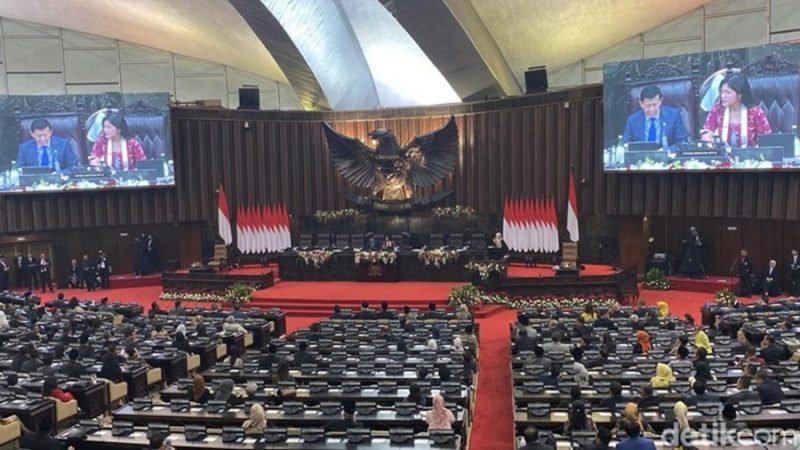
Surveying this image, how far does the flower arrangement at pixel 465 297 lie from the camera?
17141 mm

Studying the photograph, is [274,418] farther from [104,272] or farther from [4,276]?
[4,276]

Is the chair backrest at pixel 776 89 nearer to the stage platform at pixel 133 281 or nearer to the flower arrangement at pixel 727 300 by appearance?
the flower arrangement at pixel 727 300

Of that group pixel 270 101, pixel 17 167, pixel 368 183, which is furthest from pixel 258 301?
pixel 270 101

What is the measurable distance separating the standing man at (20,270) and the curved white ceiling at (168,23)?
31.3ft

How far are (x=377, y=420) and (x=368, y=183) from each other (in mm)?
16972

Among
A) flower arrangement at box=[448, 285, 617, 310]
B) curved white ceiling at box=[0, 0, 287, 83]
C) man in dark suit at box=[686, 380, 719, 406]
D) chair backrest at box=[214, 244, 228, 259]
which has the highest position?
curved white ceiling at box=[0, 0, 287, 83]

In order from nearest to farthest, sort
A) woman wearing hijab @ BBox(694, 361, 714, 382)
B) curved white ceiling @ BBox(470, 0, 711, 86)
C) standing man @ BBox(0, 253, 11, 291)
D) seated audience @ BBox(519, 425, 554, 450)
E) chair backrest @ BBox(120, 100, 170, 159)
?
seated audience @ BBox(519, 425, 554, 450) → woman wearing hijab @ BBox(694, 361, 714, 382) → curved white ceiling @ BBox(470, 0, 711, 86) → standing man @ BBox(0, 253, 11, 291) → chair backrest @ BBox(120, 100, 170, 159)

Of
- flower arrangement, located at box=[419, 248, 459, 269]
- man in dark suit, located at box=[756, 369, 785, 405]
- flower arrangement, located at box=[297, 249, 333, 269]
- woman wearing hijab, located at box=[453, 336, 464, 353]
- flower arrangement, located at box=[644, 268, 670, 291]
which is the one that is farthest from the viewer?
flower arrangement, located at box=[297, 249, 333, 269]

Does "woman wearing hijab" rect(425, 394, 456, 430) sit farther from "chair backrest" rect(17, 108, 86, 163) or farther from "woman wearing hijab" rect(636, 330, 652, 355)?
"chair backrest" rect(17, 108, 86, 163)

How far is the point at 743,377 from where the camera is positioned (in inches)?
313

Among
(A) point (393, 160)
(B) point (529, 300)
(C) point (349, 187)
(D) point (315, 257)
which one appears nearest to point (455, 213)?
(A) point (393, 160)

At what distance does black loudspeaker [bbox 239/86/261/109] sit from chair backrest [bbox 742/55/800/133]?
16.9 m

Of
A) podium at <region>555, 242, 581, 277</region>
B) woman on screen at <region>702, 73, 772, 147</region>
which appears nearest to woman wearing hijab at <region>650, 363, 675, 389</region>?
podium at <region>555, 242, 581, 277</region>

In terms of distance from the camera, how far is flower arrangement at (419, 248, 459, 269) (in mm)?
20297
